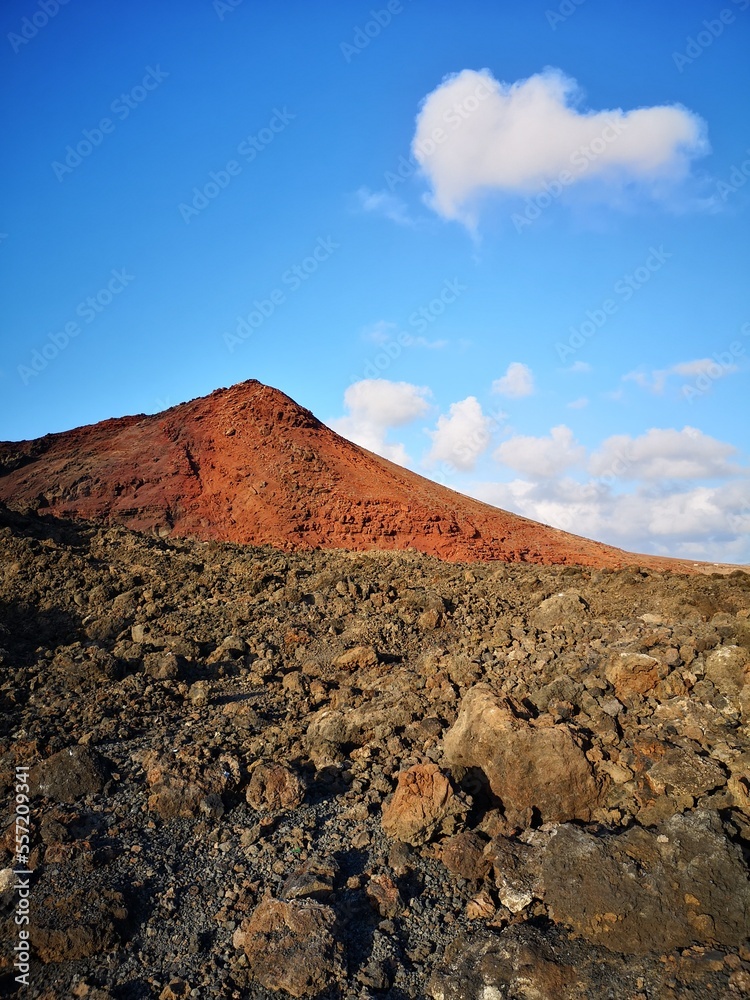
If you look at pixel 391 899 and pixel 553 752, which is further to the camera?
pixel 553 752

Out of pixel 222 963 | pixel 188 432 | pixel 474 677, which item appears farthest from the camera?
pixel 188 432

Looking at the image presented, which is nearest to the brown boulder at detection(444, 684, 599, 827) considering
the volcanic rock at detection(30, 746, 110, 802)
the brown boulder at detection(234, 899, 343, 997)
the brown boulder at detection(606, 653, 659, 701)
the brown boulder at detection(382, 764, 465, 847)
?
the brown boulder at detection(382, 764, 465, 847)

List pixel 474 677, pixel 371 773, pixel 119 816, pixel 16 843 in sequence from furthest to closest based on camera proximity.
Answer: pixel 474 677 < pixel 371 773 < pixel 119 816 < pixel 16 843

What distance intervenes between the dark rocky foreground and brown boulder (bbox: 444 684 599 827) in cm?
2

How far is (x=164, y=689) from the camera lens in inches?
313

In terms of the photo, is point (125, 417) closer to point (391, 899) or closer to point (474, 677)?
point (474, 677)

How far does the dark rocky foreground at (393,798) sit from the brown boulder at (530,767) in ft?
0.06

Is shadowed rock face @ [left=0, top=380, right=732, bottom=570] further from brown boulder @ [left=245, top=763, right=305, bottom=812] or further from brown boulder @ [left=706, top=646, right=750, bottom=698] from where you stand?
brown boulder @ [left=245, top=763, right=305, bottom=812]

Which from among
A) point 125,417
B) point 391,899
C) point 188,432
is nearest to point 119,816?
point 391,899

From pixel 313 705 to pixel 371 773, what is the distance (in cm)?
169

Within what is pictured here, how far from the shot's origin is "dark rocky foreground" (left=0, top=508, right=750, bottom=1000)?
4031 millimetres

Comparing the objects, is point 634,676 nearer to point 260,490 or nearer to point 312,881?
point 312,881

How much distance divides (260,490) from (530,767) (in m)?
14.4

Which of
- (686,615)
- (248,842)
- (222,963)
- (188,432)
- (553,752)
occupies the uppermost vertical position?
(188,432)
